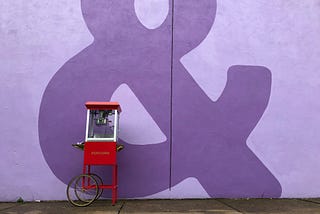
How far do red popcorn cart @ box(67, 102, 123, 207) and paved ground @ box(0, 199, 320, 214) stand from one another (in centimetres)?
24

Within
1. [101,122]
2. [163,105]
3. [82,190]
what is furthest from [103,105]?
[82,190]

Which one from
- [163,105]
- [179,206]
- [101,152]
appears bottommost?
[179,206]

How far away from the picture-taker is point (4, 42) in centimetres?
728

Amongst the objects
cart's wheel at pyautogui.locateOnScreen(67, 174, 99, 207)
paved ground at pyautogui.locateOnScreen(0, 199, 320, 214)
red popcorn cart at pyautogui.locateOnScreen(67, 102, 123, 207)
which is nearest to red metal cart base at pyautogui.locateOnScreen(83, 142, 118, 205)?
red popcorn cart at pyautogui.locateOnScreen(67, 102, 123, 207)

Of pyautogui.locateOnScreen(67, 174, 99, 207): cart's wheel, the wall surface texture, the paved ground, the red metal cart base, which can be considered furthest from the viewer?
the wall surface texture

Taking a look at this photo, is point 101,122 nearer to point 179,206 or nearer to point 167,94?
point 167,94

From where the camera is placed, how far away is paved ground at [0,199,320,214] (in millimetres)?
6109

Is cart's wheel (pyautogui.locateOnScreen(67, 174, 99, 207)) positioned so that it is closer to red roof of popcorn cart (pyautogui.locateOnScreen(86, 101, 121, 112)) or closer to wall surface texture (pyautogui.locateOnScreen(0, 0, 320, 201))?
wall surface texture (pyautogui.locateOnScreen(0, 0, 320, 201))

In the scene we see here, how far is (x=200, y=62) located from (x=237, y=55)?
0.76 meters

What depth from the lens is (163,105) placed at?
7.24 metres

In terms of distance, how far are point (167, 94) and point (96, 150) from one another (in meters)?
1.81

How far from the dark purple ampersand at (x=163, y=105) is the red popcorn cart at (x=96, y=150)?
0.43 m

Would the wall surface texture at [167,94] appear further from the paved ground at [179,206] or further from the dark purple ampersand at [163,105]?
the paved ground at [179,206]

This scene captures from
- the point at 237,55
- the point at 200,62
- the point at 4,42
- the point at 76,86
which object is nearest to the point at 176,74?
the point at 200,62
